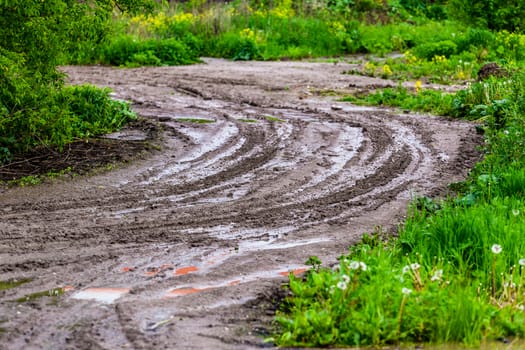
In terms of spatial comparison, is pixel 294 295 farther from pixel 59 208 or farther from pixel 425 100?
pixel 425 100

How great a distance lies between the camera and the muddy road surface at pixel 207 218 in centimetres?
576

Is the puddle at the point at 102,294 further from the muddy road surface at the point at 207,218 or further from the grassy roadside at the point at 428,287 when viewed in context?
the grassy roadside at the point at 428,287

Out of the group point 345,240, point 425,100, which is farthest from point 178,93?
point 345,240

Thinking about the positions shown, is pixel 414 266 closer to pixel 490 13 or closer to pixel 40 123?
pixel 40 123

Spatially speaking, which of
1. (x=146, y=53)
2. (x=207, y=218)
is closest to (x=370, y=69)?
(x=146, y=53)

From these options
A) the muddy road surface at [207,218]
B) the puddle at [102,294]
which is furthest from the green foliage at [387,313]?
the puddle at [102,294]

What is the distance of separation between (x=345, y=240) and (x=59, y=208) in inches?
116

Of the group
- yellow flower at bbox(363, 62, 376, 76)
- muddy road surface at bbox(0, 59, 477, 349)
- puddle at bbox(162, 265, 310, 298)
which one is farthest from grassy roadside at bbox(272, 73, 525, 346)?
yellow flower at bbox(363, 62, 376, 76)

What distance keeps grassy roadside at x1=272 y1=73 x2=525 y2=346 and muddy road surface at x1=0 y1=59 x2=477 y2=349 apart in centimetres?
37

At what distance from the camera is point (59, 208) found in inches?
341

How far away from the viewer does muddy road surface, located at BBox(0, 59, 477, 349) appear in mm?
5758

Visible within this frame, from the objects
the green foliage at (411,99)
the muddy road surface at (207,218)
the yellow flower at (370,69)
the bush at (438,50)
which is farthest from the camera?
the bush at (438,50)

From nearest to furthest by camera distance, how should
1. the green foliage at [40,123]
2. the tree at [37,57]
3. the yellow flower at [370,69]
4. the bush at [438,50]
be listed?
1. the tree at [37,57]
2. the green foliage at [40,123]
3. the yellow flower at [370,69]
4. the bush at [438,50]

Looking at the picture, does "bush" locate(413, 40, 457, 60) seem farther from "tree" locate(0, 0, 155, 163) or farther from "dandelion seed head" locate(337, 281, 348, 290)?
"dandelion seed head" locate(337, 281, 348, 290)
